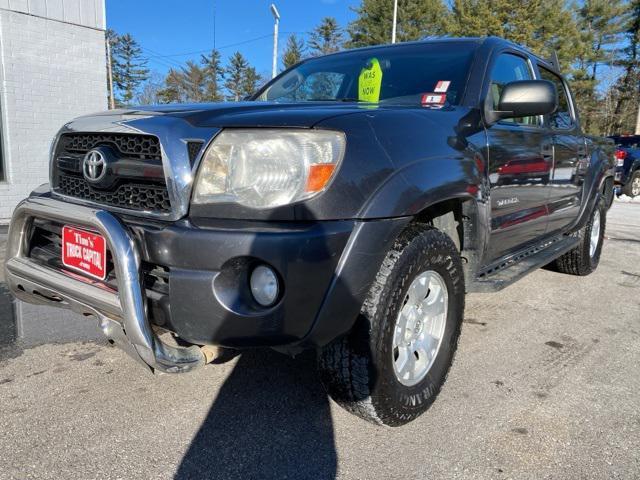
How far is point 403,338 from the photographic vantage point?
7.19 feet

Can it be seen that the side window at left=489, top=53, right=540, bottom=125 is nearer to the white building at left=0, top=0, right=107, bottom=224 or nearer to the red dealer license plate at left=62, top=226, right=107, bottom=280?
the red dealer license plate at left=62, top=226, right=107, bottom=280

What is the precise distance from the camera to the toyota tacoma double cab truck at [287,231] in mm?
1683

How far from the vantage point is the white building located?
7312 mm

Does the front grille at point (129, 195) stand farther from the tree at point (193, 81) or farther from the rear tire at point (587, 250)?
the tree at point (193, 81)

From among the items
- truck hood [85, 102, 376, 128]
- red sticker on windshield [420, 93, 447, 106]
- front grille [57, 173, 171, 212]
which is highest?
red sticker on windshield [420, 93, 447, 106]

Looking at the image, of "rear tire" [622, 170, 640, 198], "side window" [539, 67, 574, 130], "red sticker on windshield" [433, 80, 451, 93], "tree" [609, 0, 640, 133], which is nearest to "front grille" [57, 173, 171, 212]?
"red sticker on windshield" [433, 80, 451, 93]

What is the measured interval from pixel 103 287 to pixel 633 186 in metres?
15.3

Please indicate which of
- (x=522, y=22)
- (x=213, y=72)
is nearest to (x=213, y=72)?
(x=213, y=72)

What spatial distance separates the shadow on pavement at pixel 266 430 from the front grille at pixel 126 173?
97 cm

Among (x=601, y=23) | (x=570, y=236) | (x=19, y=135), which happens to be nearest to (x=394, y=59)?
(x=570, y=236)

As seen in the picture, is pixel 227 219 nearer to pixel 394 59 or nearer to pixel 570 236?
pixel 394 59

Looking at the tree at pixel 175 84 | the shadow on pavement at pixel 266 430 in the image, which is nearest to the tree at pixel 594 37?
the tree at pixel 175 84

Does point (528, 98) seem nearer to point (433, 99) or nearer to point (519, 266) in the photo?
point (433, 99)

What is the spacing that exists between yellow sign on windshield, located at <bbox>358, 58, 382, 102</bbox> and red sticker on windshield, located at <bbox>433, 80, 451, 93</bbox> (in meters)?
0.33
